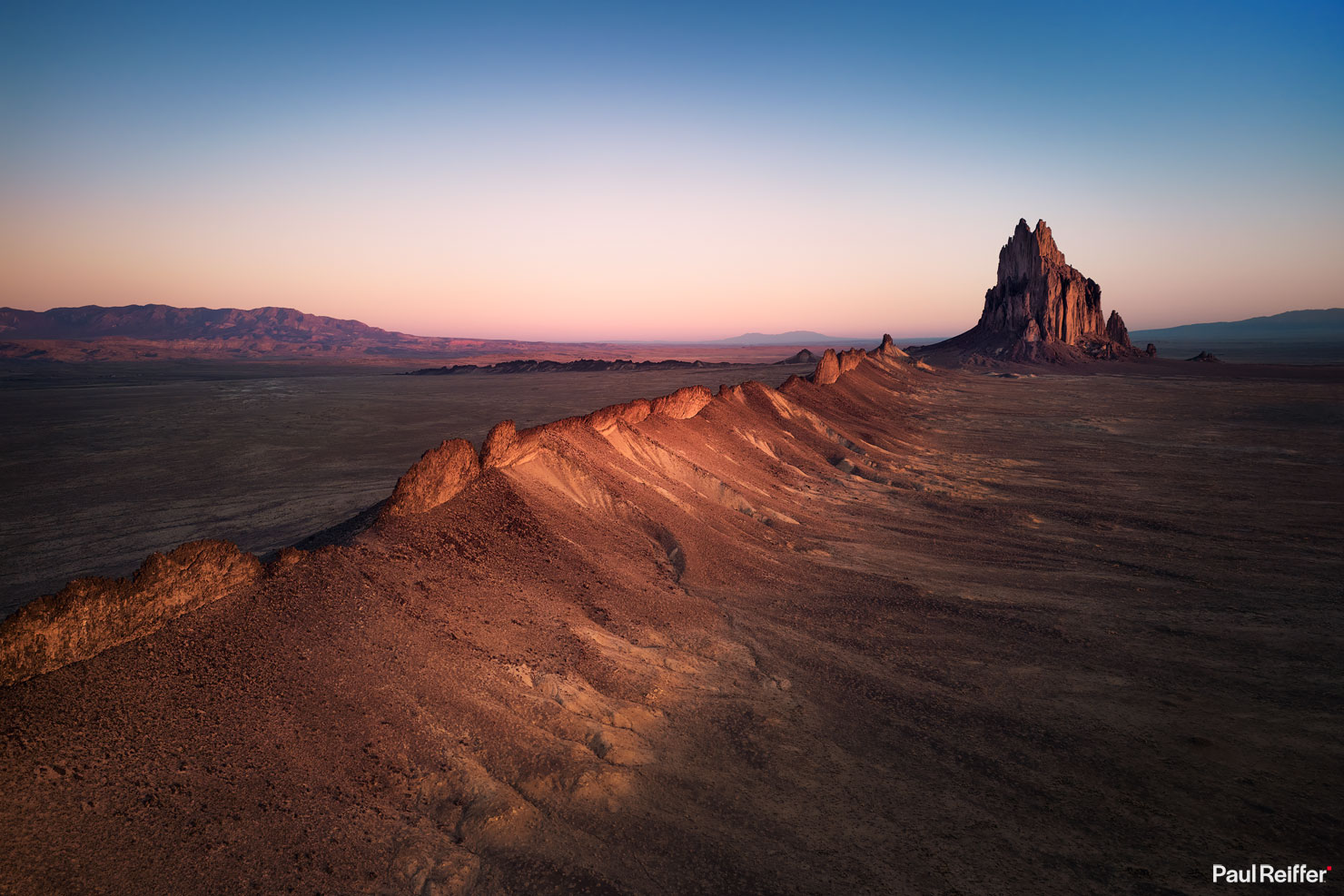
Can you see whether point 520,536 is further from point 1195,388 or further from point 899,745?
point 1195,388

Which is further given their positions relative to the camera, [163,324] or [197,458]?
[163,324]

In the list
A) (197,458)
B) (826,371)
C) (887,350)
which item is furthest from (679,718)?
(887,350)

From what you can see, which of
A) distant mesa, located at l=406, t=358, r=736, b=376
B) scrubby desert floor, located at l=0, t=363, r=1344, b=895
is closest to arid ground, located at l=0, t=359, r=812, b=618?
scrubby desert floor, located at l=0, t=363, r=1344, b=895

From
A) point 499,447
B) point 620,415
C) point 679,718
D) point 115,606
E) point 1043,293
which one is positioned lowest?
point 679,718

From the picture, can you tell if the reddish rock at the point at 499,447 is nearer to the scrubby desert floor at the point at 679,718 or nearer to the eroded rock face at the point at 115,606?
the scrubby desert floor at the point at 679,718

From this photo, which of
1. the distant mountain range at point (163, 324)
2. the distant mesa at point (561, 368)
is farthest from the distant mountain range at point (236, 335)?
the distant mesa at point (561, 368)

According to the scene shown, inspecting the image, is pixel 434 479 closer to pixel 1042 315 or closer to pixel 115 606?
pixel 115 606

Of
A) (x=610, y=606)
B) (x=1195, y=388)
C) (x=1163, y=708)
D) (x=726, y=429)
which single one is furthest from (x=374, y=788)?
(x=1195, y=388)
